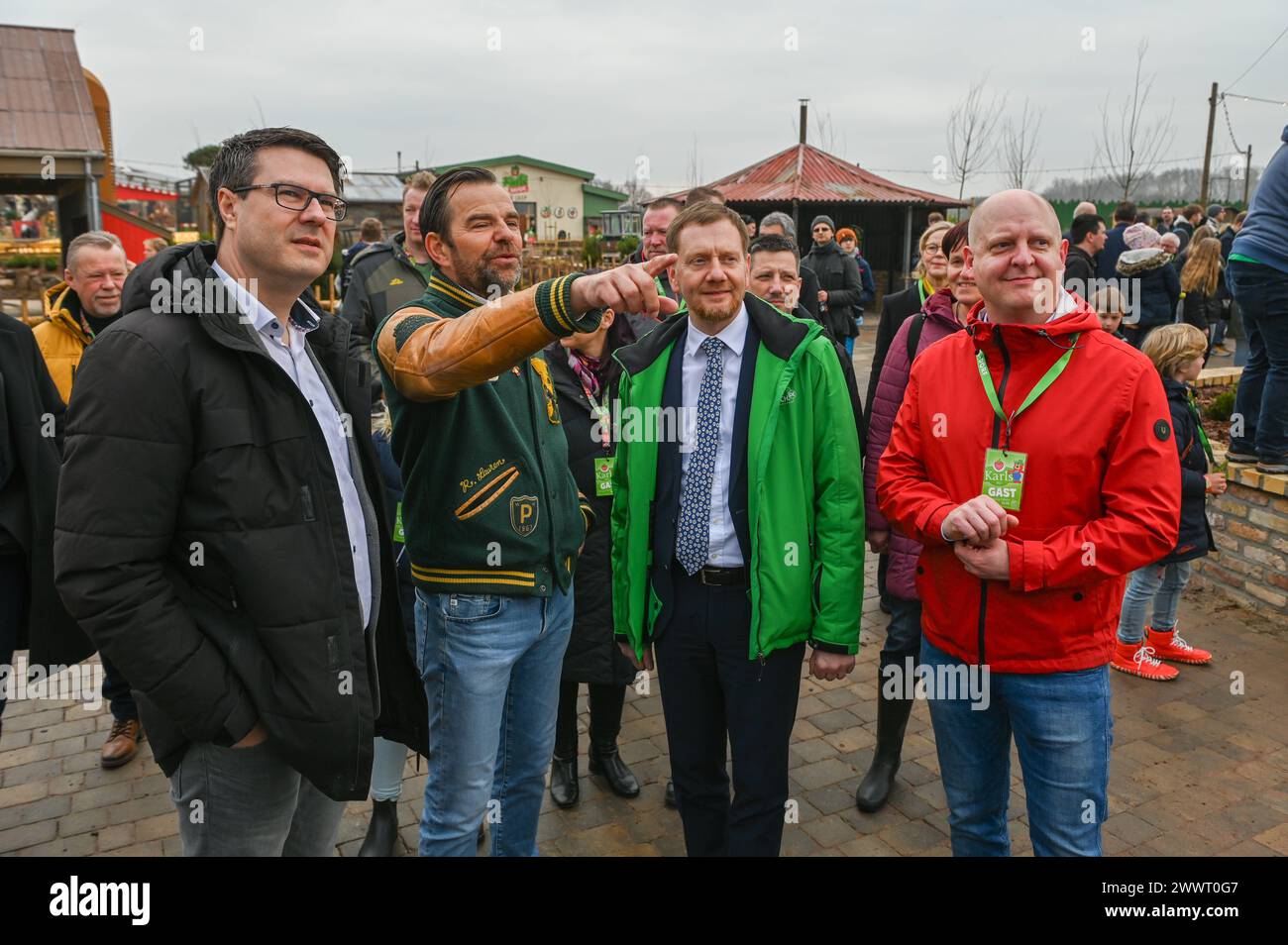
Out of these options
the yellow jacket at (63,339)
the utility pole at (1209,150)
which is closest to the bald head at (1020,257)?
the yellow jacket at (63,339)

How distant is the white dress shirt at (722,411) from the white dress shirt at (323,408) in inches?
42.5

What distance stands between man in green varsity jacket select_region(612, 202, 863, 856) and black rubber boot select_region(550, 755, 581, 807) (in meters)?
1.02

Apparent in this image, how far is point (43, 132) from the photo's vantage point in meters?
13.6

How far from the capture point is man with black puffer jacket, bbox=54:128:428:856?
185 centimetres

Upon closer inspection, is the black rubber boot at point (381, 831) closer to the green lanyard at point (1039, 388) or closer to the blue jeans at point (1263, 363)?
the green lanyard at point (1039, 388)

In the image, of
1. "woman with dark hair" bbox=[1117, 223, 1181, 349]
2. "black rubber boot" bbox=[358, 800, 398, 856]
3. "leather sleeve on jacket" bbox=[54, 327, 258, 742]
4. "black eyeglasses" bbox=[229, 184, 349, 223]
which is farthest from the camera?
"woman with dark hair" bbox=[1117, 223, 1181, 349]

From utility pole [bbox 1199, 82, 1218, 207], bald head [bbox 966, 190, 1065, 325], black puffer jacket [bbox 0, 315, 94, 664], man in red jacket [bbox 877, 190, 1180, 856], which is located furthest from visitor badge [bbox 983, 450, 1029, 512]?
utility pole [bbox 1199, 82, 1218, 207]

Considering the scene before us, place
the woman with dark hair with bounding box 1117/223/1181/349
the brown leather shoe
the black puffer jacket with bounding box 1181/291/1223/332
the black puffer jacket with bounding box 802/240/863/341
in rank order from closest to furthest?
the brown leather shoe < the woman with dark hair with bounding box 1117/223/1181/349 < the black puffer jacket with bounding box 802/240/863/341 < the black puffer jacket with bounding box 1181/291/1223/332

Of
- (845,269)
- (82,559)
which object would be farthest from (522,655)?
(845,269)

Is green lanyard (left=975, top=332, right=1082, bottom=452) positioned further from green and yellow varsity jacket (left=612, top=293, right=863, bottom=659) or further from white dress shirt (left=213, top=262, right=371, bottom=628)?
white dress shirt (left=213, top=262, right=371, bottom=628)

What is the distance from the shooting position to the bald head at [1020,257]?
2.55 meters

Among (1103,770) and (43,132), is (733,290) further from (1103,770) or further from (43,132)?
(43,132)

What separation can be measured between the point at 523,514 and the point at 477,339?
0.74 m

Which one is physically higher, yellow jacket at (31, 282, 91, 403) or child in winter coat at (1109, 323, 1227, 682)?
yellow jacket at (31, 282, 91, 403)
